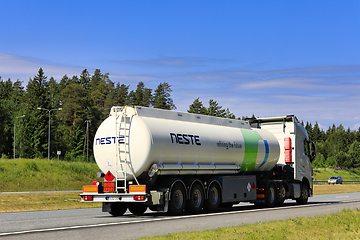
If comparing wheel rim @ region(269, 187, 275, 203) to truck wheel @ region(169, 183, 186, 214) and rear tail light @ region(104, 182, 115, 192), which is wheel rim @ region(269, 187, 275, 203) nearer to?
truck wheel @ region(169, 183, 186, 214)

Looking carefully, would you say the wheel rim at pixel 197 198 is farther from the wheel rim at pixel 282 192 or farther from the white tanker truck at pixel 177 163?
the wheel rim at pixel 282 192

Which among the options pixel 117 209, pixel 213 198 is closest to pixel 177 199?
pixel 117 209

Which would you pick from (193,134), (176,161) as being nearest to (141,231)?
(176,161)

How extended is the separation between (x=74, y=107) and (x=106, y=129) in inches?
3486

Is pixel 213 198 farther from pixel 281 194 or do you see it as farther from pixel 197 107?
pixel 197 107

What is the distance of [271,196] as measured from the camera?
2281 centimetres

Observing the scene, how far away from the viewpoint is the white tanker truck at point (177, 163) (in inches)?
655

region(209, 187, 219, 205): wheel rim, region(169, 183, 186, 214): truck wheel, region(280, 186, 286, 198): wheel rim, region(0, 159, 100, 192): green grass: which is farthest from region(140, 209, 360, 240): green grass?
region(0, 159, 100, 192): green grass

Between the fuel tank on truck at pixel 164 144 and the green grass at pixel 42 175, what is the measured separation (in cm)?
3172

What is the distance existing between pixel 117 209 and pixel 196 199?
3.02 metres

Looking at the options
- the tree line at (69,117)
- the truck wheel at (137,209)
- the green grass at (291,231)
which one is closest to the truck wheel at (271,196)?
the truck wheel at (137,209)

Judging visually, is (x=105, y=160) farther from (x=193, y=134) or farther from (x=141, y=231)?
(x=141, y=231)

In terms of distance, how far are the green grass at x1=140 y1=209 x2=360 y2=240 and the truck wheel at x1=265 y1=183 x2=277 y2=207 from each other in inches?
304

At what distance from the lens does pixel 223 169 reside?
20.0m
